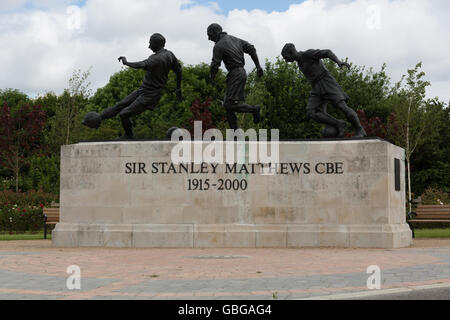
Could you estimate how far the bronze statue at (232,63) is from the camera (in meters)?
15.1

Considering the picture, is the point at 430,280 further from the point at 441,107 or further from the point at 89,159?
the point at 441,107

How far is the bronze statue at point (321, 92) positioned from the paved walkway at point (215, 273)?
3.59 m

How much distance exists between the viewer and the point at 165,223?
14.8m

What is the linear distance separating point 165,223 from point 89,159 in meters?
2.57

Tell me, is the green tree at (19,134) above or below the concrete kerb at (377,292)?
above

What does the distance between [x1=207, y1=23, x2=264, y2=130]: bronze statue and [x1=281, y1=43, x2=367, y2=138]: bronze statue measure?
3.74 ft

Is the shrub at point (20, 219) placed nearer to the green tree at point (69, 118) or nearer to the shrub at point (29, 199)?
the shrub at point (29, 199)

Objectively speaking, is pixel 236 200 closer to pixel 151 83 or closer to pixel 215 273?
pixel 151 83

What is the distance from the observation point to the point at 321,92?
609 inches

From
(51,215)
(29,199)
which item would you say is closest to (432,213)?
(51,215)

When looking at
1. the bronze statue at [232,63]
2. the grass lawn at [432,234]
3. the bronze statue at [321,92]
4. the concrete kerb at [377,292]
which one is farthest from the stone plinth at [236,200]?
the concrete kerb at [377,292]

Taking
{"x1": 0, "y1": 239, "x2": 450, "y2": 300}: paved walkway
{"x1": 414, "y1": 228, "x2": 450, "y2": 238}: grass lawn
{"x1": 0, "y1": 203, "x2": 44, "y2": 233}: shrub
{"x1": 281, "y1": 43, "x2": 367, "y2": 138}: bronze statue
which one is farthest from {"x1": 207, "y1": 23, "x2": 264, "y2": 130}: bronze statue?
{"x1": 0, "y1": 203, "x2": 44, "y2": 233}: shrub

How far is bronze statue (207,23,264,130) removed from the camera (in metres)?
15.1

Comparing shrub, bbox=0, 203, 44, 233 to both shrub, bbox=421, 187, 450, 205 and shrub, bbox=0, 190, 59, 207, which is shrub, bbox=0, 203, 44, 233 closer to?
shrub, bbox=0, 190, 59, 207
